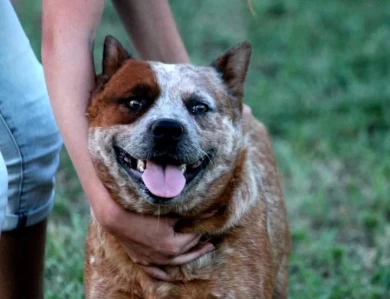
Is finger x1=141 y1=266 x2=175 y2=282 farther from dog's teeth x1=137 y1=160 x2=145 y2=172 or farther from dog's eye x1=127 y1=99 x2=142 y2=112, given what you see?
dog's eye x1=127 y1=99 x2=142 y2=112

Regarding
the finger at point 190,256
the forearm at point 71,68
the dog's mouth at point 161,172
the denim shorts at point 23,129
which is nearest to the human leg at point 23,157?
the denim shorts at point 23,129

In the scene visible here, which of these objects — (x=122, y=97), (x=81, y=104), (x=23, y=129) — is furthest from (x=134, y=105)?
(x=23, y=129)

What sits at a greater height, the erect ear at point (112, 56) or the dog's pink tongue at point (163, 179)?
the erect ear at point (112, 56)

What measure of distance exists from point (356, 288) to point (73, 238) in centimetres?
170

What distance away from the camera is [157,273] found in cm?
405

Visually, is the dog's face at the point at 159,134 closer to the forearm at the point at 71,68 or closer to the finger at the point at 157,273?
the forearm at the point at 71,68

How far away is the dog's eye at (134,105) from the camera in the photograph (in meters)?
4.02

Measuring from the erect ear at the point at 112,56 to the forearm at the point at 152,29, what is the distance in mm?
320

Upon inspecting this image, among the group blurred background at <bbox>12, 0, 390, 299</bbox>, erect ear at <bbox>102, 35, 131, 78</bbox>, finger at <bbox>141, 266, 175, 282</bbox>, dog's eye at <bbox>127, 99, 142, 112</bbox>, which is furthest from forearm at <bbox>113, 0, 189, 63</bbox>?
blurred background at <bbox>12, 0, 390, 299</bbox>

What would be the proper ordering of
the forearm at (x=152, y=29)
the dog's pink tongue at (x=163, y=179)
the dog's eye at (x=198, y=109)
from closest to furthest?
the dog's pink tongue at (x=163, y=179), the dog's eye at (x=198, y=109), the forearm at (x=152, y=29)

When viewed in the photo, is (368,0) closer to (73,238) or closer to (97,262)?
(73,238)

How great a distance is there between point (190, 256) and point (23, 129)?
2.94 ft

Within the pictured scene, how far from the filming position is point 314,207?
21.9ft

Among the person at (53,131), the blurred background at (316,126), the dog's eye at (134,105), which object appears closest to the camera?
the person at (53,131)
